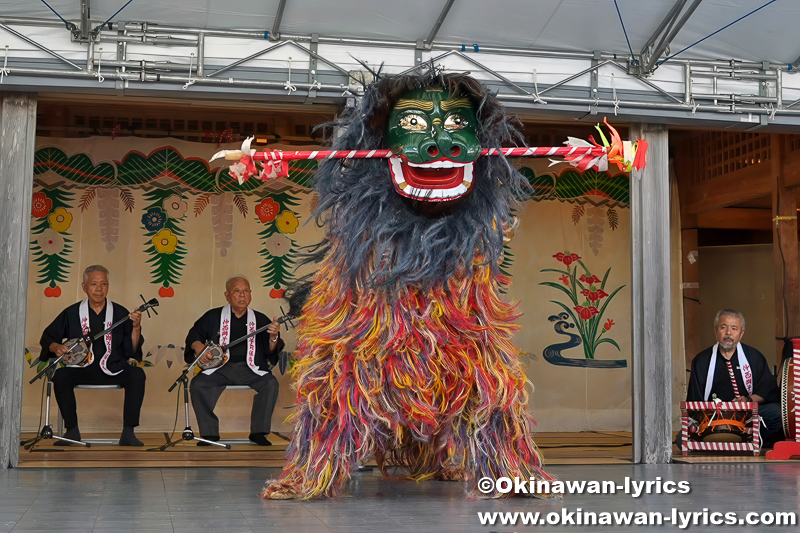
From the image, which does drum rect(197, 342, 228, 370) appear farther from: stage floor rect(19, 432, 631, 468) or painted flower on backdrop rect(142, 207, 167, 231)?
painted flower on backdrop rect(142, 207, 167, 231)

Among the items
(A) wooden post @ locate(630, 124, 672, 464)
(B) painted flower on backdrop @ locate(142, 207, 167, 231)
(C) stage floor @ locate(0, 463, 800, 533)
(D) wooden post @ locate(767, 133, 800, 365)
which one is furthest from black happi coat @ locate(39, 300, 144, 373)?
(D) wooden post @ locate(767, 133, 800, 365)

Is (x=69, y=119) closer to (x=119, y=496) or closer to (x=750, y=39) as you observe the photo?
(x=119, y=496)

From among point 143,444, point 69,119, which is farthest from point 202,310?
point 69,119

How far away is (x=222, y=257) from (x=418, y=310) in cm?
328

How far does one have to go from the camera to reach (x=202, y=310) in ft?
20.7

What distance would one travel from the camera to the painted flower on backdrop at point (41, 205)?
6.06m

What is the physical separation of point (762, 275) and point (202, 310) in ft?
17.5

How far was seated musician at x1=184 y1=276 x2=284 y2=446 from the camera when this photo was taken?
18.5ft

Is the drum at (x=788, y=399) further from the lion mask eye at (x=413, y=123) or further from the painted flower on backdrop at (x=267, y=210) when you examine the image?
the painted flower on backdrop at (x=267, y=210)

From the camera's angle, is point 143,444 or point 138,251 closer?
point 143,444

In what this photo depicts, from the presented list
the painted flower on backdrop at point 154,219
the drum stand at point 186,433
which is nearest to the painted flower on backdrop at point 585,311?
the drum stand at point 186,433

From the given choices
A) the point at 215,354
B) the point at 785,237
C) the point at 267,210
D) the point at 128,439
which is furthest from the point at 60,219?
the point at 785,237

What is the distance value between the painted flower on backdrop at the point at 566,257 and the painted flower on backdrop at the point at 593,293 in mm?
251

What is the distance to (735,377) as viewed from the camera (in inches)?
223
